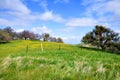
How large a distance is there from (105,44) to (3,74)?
4585 cm

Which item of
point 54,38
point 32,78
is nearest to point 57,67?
point 32,78

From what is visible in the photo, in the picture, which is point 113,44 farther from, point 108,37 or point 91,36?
point 91,36

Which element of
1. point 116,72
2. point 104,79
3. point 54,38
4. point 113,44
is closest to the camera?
point 104,79

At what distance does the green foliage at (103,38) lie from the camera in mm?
50359

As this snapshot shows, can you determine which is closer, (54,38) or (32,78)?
(32,78)

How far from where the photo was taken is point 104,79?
720 centimetres

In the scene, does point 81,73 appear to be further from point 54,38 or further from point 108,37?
point 54,38

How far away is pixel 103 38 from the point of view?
50.7 meters

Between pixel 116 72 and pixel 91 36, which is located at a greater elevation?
pixel 91 36

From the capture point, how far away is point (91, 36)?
5106cm

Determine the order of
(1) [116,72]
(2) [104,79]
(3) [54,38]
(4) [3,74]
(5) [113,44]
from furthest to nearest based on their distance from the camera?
1. (3) [54,38]
2. (5) [113,44]
3. (4) [3,74]
4. (1) [116,72]
5. (2) [104,79]

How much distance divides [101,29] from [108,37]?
10.4ft

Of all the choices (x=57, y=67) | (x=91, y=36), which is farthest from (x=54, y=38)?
(x=57, y=67)

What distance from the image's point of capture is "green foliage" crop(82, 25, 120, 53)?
50.4m
